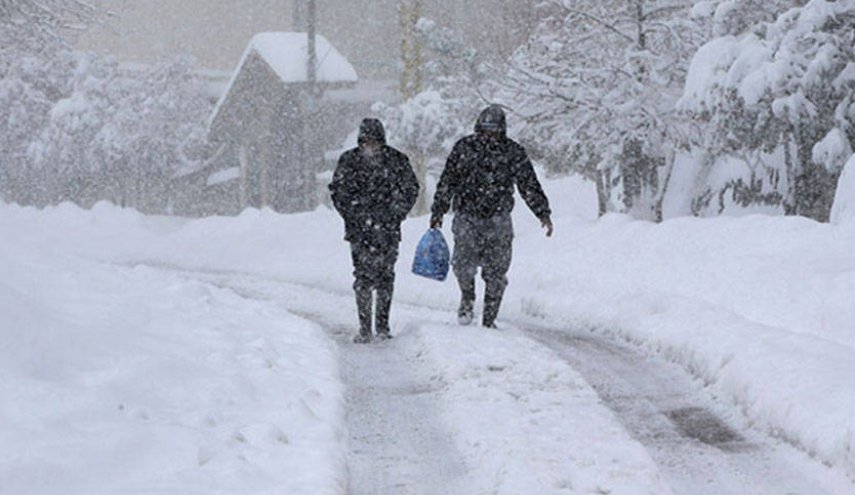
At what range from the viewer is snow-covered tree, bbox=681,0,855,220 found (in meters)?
16.2

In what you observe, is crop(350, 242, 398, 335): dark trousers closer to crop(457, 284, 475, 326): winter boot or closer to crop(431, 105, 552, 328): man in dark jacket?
crop(431, 105, 552, 328): man in dark jacket

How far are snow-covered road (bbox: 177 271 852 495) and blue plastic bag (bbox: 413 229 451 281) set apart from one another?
0.73 m

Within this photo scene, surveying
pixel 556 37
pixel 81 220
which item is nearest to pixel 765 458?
pixel 556 37

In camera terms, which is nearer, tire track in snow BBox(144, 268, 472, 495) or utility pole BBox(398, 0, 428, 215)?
tire track in snow BBox(144, 268, 472, 495)

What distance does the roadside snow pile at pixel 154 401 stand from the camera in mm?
5398

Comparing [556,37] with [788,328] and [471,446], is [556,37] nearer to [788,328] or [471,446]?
[788,328]

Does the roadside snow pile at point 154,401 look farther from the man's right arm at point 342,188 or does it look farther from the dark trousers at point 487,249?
the dark trousers at point 487,249

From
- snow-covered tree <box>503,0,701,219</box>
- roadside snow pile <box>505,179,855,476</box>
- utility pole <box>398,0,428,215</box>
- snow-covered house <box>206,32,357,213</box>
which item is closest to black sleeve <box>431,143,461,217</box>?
roadside snow pile <box>505,179,855,476</box>

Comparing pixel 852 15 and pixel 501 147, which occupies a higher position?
pixel 852 15

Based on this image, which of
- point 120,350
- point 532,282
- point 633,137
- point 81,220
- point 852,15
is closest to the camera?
point 120,350

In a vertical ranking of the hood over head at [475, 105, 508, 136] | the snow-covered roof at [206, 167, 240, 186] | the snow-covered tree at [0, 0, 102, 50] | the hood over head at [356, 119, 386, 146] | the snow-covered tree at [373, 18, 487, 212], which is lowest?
the snow-covered roof at [206, 167, 240, 186]

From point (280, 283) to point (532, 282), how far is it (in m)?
4.13

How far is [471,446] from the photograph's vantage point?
6.52m

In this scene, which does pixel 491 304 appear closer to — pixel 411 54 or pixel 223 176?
pixel 411 54
